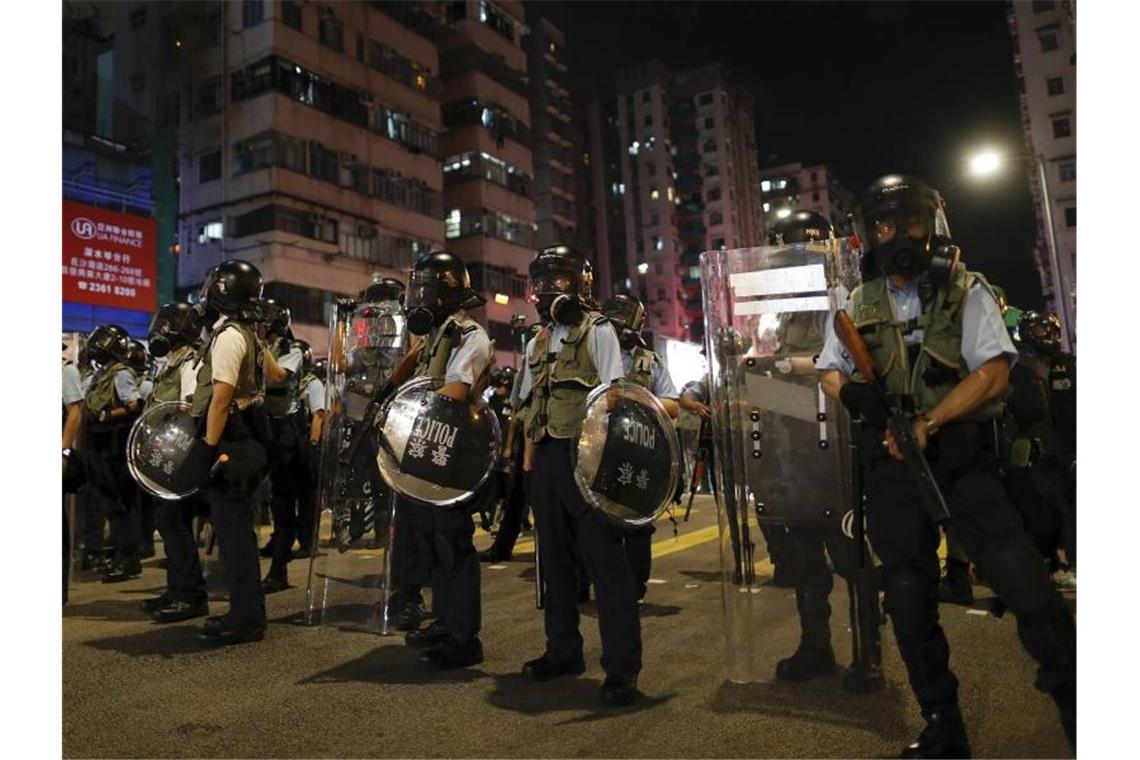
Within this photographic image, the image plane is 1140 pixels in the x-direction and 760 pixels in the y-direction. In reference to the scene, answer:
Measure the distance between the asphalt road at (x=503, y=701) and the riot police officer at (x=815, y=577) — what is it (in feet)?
0.17

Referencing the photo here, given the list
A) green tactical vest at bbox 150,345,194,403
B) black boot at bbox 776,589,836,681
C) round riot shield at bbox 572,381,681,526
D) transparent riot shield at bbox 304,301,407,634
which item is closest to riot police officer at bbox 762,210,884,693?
black boot at bbox 776,589,836,681

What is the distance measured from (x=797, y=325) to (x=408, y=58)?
111 ft

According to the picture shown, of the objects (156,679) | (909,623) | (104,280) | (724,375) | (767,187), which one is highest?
(767,187)

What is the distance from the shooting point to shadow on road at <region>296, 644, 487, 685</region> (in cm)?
382

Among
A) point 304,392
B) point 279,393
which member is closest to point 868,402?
point 279,393

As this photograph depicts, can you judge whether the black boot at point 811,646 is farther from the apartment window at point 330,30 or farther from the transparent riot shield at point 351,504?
the apartment window at point 330,30

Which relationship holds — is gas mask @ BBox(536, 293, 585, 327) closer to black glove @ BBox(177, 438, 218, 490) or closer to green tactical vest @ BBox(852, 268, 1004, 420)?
green tactical vest @ BBox(852, 268, 1004, 420)

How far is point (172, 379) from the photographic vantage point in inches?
222

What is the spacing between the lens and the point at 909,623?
2.76 meters

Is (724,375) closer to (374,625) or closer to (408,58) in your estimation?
(374,625)

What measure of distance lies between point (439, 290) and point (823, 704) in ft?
8.68

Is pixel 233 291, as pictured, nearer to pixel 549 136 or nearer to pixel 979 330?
pixel 979 330

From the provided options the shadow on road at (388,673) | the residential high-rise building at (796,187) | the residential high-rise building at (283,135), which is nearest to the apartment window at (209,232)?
the residential high-rise building at (283,135)
